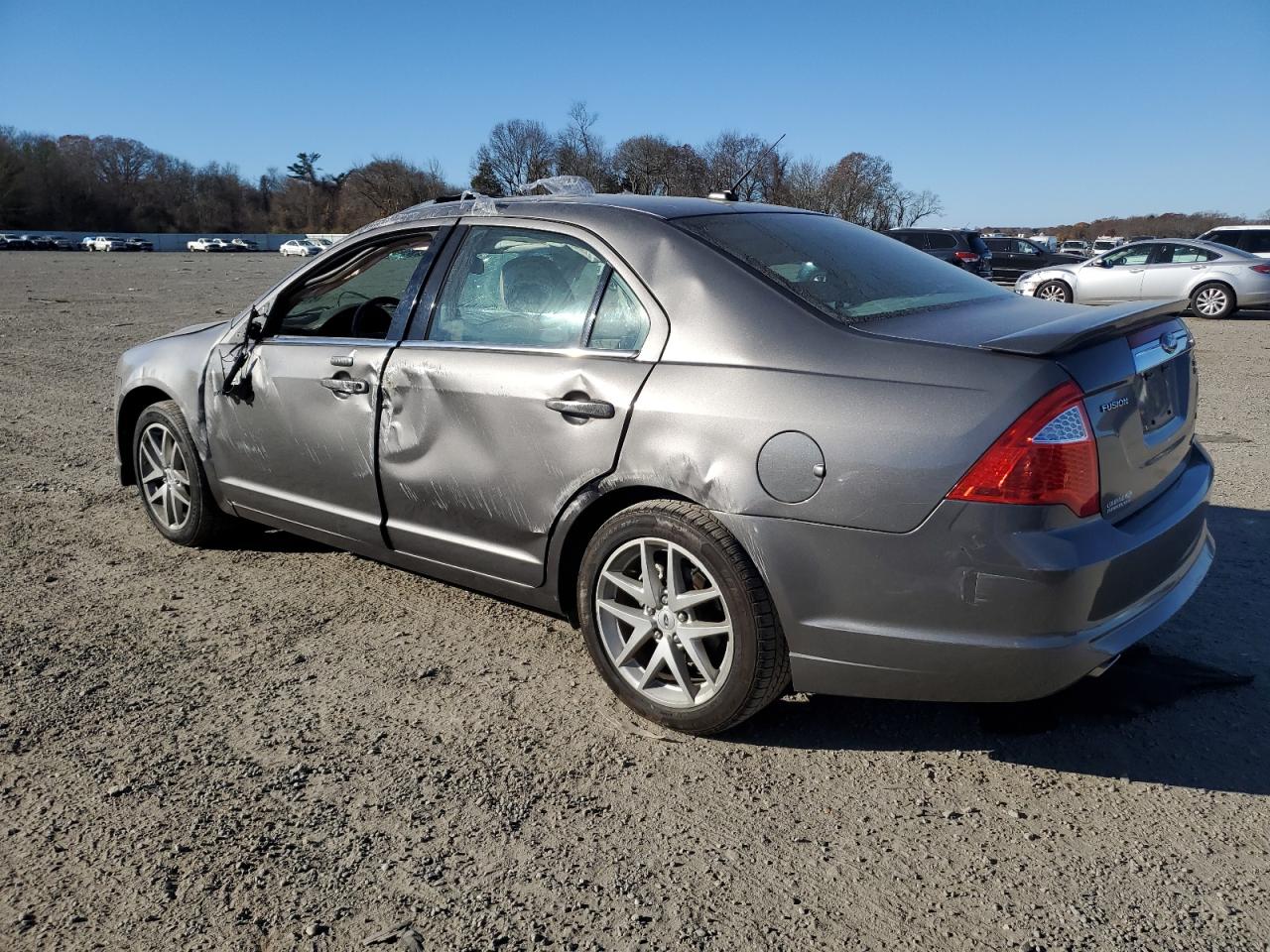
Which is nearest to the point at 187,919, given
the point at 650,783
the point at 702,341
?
the point at 650,783

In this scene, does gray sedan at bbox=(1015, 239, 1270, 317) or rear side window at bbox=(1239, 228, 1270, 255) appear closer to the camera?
gray sedan at bbox=(1015, 239, 1270, 317)

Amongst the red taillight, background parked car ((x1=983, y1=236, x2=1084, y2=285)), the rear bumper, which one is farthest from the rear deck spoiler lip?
background parked car ((x1=983, y1=236, x2=1084, y2=285))

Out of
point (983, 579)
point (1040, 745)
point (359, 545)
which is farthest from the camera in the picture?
point (359, 545)

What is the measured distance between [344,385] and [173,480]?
153 centimetres

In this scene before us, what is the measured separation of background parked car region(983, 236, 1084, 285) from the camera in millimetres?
30500

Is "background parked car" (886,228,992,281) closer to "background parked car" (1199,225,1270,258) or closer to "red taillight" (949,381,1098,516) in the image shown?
"background parked car" (1199,225,1270,258)

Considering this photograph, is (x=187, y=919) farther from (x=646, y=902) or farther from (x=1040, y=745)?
(x=1040, y=745)

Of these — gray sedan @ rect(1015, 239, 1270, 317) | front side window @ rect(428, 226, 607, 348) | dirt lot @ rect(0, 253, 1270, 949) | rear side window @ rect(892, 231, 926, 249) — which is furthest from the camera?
rear side window @ rect(892, 231, 926, 249)

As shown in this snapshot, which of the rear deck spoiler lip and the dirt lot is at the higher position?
the rear deck spoiler lip

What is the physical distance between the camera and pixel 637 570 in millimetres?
3104

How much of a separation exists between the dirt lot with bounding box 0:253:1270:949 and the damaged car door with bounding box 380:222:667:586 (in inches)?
19.6

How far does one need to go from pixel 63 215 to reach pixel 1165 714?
119 meters

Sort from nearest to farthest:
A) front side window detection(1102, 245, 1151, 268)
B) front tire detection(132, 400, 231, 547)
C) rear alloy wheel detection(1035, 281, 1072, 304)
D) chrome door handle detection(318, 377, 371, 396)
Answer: chrome door handle detection(318, 377, 371, 396) < front tire detection(132, 400, 231, 547) < front side window detection(1102, 245, 1151, 268) < rear alloy wheel detection(1035, 281, 1072, 304)

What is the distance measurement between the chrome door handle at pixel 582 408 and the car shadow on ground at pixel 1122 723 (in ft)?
3.51
